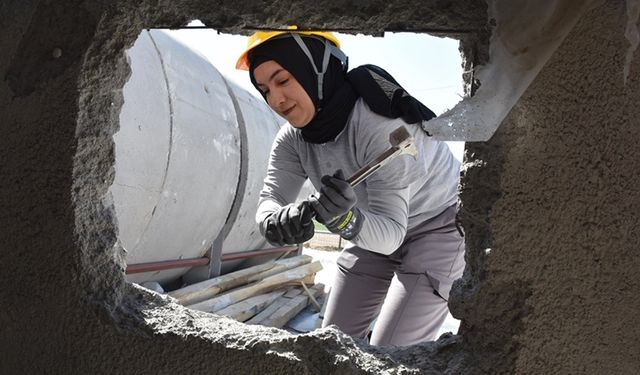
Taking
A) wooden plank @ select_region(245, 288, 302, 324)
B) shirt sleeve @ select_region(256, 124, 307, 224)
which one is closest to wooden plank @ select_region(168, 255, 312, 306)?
wooden plank @ select_region(245, 288, 302, 324)

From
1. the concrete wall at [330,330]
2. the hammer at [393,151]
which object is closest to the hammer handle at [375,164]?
the hammer at [393,151]

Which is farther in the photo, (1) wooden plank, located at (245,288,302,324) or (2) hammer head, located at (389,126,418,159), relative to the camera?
(1) wooden plank, located at (245,288,302,324)

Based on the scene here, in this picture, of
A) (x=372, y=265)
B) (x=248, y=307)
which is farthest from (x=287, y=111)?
(x=248, y=307)

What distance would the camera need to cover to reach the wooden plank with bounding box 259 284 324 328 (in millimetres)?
3984

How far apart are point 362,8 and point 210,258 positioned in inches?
139

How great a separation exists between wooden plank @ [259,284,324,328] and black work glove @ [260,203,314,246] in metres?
2.11

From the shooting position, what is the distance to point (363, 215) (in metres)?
1.78

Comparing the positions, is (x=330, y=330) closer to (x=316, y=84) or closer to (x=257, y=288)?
(x=316, y=84)

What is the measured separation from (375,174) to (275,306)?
9.34 ft

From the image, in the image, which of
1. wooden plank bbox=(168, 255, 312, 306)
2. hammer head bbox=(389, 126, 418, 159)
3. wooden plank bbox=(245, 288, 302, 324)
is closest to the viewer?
hammer head bbox=(389, 126, 418, 159)

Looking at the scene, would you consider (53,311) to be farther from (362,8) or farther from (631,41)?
(631,41)

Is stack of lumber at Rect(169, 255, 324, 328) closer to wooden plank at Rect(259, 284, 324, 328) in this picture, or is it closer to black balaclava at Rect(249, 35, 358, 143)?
wooden plank at Rect(259, 284, 324, 328)

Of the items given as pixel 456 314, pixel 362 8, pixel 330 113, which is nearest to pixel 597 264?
pixel 456 314

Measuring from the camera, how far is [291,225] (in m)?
1.89
